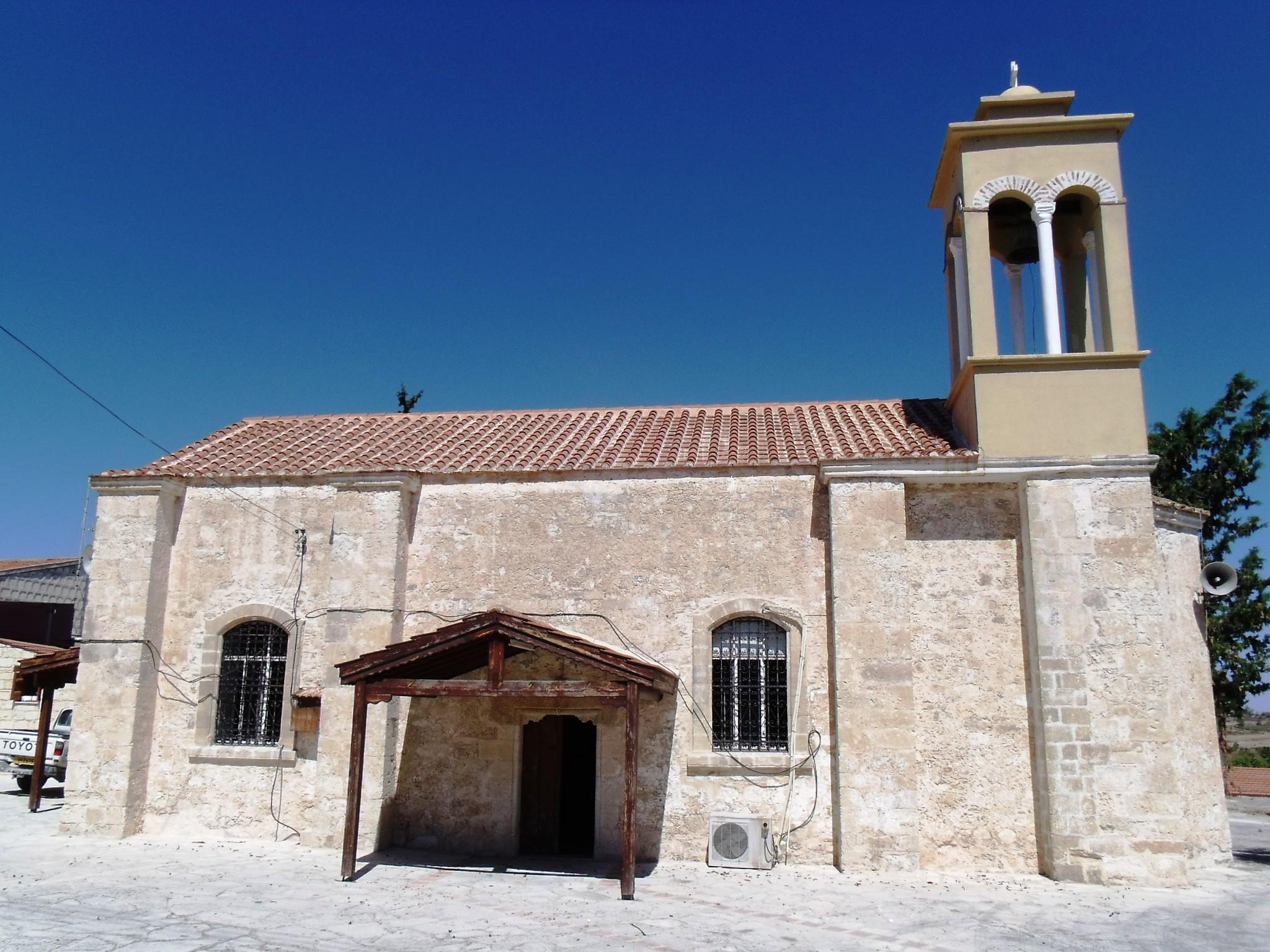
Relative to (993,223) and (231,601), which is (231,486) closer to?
(231,601)

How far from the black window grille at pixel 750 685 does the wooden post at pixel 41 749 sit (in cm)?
1010

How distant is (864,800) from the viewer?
34.1 feet

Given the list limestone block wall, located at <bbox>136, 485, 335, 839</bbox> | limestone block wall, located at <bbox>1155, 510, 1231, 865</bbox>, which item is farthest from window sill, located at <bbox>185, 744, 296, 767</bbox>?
limestone block wall, located at <bbox>1155, 510, 1231, 865</bbox>

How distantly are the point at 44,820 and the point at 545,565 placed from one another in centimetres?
812

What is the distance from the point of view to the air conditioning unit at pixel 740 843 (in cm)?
1041

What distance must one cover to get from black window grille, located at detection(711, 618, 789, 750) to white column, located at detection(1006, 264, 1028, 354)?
5.62 metres

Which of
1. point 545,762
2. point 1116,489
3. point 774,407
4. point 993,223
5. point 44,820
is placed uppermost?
point 993,223

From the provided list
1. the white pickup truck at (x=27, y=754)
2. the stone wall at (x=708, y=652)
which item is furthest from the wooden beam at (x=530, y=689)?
the white pickup truck at (x=27, y=754)

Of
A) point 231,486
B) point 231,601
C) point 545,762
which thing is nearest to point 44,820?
point 231,601

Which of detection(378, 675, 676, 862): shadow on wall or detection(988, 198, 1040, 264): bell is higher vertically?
detection(988, 198, 1040, 264): bell

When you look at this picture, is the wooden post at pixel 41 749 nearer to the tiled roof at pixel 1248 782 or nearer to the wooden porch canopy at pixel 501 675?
the wooden porch canopy at pixel 501 675

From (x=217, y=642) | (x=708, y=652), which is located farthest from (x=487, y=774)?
(x=217, y=642)

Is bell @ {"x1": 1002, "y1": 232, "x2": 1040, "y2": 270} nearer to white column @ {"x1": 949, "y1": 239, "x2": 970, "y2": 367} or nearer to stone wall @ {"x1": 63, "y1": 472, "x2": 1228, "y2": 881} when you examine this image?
white column @ {"x1": 949, "y1": 239, "x2": 970, "y2": 367}

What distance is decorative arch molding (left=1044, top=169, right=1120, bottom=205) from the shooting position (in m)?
12.0
